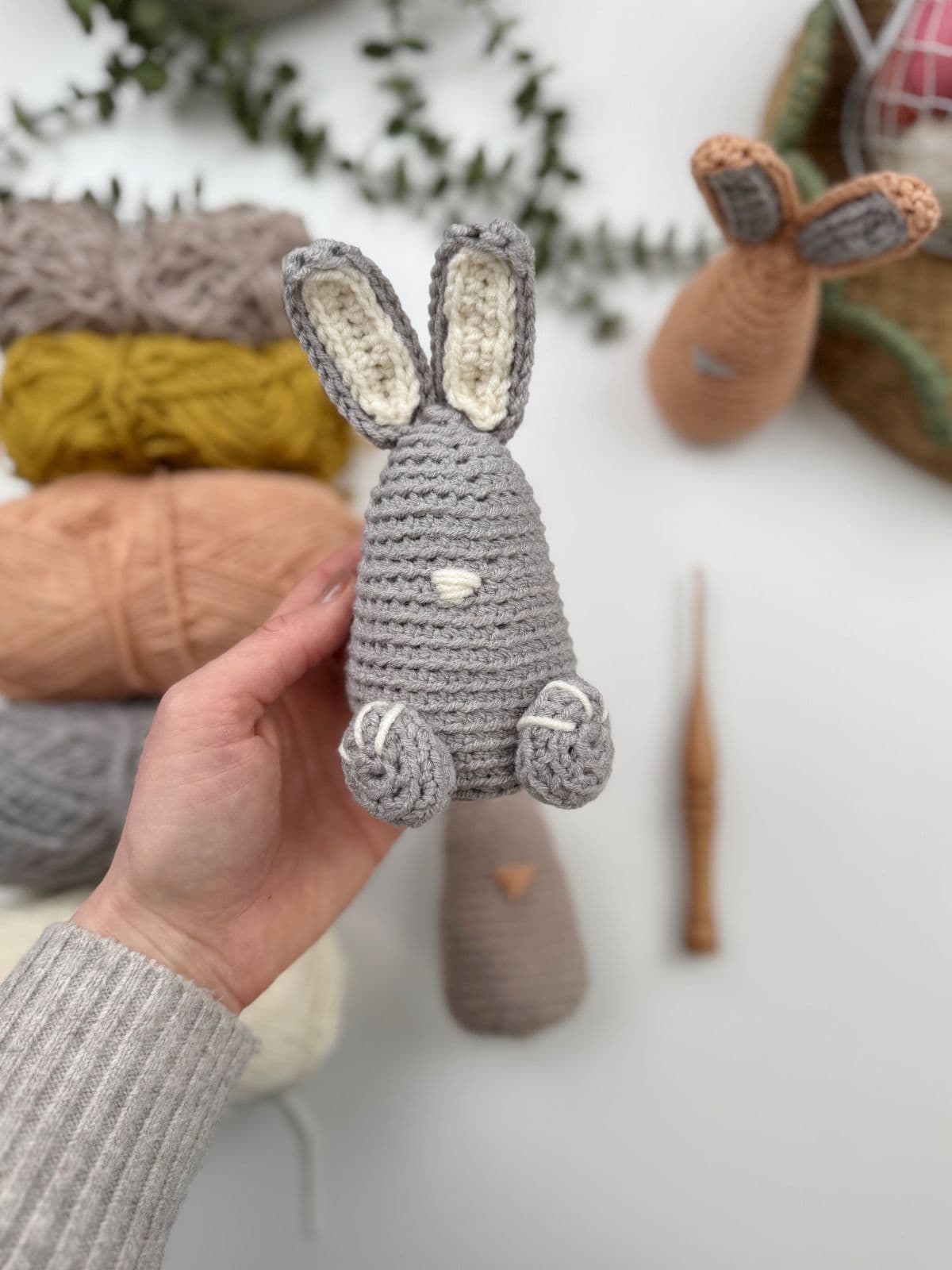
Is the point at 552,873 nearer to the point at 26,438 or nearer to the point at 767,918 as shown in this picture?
the point at 767,918

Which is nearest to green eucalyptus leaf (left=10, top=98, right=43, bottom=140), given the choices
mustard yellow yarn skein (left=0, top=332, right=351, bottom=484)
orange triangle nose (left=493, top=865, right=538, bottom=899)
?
mustard yellow yarn skein (left=0, top=332, right=351, bottom=484)

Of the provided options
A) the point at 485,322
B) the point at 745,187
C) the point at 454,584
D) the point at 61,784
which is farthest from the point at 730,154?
the point at 61,784

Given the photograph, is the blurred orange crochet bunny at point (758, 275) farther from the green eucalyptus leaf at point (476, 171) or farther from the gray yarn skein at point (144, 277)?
the gray yarn skein at point (144, 277)

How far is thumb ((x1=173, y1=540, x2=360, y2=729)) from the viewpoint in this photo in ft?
1.59

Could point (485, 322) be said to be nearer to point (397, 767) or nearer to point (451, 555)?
point (451, 555)

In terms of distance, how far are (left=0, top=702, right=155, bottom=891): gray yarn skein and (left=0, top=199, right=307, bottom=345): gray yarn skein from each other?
28cm

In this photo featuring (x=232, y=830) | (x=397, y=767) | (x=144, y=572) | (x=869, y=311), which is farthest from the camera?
(x=869, y=311)

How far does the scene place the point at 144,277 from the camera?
0.64m

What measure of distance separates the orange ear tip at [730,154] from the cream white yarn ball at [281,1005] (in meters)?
0.61

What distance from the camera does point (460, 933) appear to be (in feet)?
2.50

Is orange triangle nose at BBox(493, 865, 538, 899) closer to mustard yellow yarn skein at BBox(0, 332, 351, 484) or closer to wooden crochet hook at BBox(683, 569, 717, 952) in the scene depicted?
wooden crochet hook at BBox(683, 569, 717, 952)

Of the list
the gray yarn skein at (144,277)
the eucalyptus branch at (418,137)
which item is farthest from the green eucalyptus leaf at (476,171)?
the gray yarn skein at (144,277)

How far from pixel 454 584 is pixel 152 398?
337 mm

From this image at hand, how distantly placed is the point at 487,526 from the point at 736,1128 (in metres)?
0.66
